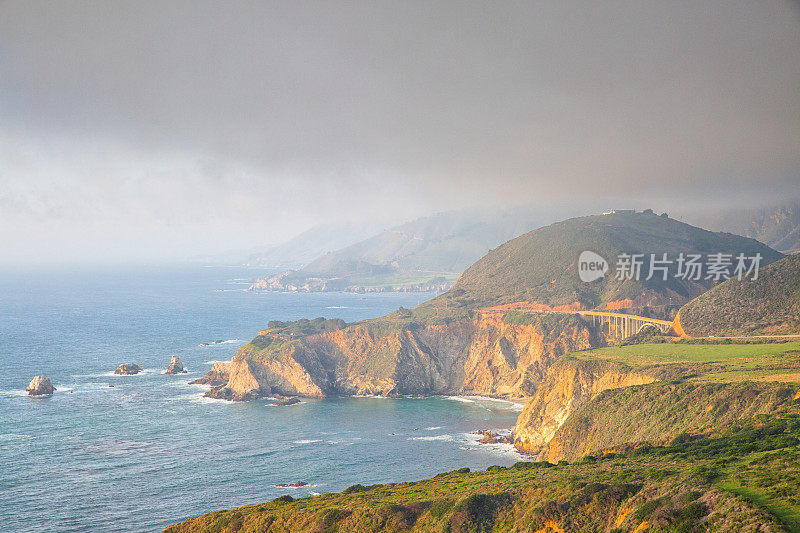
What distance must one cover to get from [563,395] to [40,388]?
82364mm

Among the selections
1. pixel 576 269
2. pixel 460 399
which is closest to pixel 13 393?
pixel 460 399

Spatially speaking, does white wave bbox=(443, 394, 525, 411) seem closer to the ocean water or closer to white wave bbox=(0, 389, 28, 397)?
the ocean water

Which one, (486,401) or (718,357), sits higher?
(718,357)

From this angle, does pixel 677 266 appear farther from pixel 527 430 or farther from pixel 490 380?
pixel 527 430

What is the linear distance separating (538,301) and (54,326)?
436 feet

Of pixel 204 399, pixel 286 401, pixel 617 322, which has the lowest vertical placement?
pixel 286 401

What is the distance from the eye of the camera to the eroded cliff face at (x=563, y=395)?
8206cm

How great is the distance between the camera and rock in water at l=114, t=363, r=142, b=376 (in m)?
126

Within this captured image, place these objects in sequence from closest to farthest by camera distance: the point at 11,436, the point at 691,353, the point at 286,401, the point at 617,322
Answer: the point at 11,436 < the point at 691,353 < the point at 286,401 < the point at 617,322

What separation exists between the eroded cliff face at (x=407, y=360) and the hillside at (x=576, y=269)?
14.5 meters

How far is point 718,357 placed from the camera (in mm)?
81250

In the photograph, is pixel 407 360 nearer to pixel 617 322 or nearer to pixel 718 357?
pixel 617 322

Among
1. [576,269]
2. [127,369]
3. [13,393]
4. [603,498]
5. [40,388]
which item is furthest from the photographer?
[576,269]

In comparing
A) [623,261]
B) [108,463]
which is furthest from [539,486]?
[623,261]
